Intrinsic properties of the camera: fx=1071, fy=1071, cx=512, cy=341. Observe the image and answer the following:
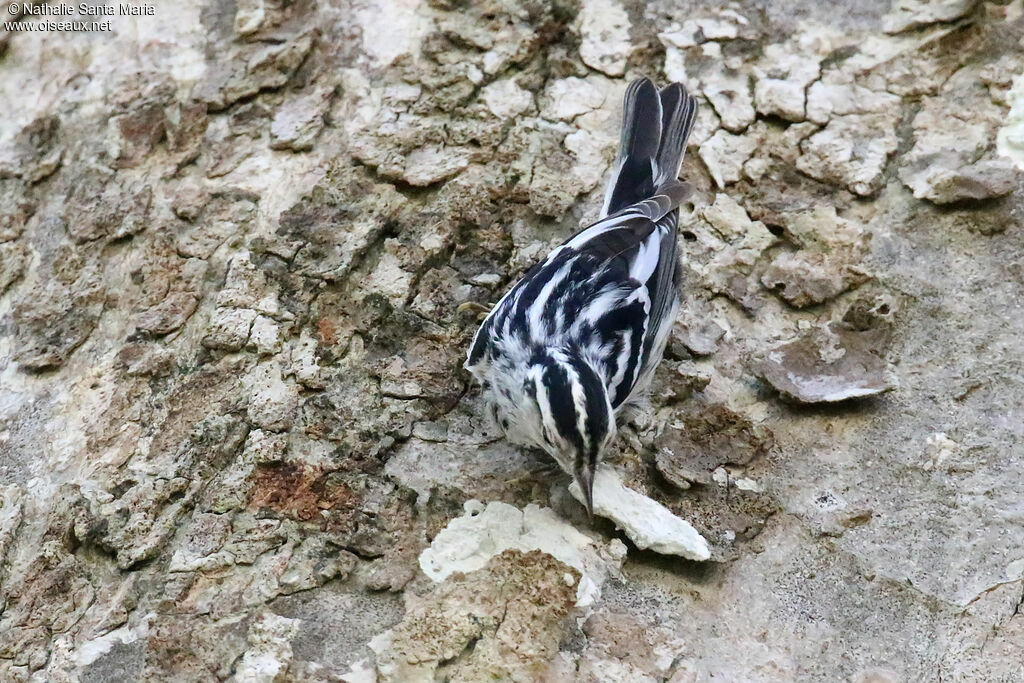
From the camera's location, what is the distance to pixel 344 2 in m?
4.42

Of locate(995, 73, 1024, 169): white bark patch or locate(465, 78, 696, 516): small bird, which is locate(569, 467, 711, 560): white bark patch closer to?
locate(465, 78, 696, 516): small bird

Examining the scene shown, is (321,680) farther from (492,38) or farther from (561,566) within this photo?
(492,38)

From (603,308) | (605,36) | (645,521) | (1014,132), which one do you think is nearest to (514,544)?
(645,521)

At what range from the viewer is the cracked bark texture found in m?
2.97

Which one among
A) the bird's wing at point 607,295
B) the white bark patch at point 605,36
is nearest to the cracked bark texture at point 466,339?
the white bark patch at point 605,36

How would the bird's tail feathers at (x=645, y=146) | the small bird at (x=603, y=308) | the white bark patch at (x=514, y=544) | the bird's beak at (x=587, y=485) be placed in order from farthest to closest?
the bird's tail feathers at (x=645, y=146)
the small bird at (x=603, y=308)
the bird's beak at (x=587, y=485)
the white bark patch at (x=514, y=544)

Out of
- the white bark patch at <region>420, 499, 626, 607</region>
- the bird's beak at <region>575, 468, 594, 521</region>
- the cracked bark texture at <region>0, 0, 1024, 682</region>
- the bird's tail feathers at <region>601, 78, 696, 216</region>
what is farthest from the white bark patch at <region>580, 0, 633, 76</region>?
the white bark patch at <region>420, 499, 626, 607</region>

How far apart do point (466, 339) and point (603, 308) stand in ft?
1.95

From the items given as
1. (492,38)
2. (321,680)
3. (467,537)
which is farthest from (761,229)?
(321,680)

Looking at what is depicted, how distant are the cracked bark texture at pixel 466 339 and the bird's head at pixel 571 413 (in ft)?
0.40

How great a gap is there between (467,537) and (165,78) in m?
2.33

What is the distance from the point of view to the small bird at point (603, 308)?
11.6 feet

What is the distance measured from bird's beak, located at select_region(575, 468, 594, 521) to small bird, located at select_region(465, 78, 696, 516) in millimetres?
63

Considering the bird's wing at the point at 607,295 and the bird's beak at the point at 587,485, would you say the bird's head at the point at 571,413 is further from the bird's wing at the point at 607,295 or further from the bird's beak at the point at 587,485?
the bird's wing at the point at 607,295
